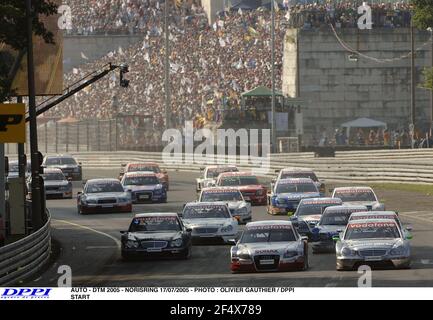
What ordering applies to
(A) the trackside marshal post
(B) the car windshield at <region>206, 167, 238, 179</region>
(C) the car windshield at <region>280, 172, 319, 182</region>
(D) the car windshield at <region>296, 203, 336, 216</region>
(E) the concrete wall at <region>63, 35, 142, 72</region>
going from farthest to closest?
(E) the concrete wall at <region>63, 35, 142, 72</region>, (B) the car windshield at <region>206, 167, 238, 179</region>, (C) the car windshield at <region>280, 172, 319, 182</region>, (D) the car windshield at <region>296, 203, 336, 216</region>, (A) the trackside marshal post

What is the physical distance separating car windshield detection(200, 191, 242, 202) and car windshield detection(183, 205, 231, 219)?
6324mm

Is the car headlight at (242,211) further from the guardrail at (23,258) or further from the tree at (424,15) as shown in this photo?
the tree at (424,15)

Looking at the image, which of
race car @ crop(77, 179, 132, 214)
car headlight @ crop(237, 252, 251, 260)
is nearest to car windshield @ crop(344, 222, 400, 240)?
car headlight @ crop(237, 252, 251, 260)

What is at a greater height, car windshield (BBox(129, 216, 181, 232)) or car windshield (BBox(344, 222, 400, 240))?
car windshield (BBox(344, 222, 400, 240))

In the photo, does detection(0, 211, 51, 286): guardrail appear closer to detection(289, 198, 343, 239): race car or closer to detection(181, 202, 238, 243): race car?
detection(181, 202, 238, 243): race car

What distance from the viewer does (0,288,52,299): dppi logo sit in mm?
19688

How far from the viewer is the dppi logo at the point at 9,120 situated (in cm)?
3594

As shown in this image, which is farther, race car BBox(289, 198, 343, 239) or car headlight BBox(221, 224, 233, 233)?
race car BBox(289, 198, 343, 239)

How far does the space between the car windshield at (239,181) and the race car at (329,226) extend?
1612 cm

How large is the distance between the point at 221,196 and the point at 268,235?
14.4 m

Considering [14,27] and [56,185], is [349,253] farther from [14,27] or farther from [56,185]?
[56,185]

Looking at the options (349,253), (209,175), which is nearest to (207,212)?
(349,253)

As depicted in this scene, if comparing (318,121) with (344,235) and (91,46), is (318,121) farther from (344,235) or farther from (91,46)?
(344,235)

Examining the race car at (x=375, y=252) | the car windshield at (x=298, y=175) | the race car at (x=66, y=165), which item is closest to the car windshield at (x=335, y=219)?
the race car at (x=375, y=252)
